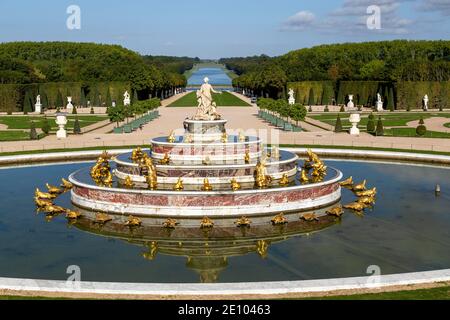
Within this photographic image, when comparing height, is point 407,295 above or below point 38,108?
below

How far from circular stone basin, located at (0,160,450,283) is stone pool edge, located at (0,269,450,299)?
4.86 feet

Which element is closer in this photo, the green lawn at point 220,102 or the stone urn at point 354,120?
the stone urn at point 354,120

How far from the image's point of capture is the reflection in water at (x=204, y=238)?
65.9 ft

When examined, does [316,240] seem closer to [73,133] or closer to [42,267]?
[42,267]

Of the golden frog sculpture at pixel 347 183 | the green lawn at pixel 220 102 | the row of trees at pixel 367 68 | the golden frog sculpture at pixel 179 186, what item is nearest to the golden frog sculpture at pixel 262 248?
the golden frog sculpture at pixel 179 186

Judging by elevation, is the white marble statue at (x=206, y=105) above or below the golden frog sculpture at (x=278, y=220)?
above

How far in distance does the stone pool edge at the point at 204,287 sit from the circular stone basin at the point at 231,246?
1.48 meters

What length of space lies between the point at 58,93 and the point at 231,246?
285 ft

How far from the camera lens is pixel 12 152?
43.6 meters

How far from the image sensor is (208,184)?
1043 inches

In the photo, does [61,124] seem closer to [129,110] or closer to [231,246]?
[129,110]

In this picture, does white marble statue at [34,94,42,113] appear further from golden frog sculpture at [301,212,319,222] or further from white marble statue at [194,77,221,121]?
golden frog sculpture at [301,212,319,222]

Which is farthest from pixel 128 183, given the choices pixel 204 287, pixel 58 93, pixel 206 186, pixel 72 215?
pixel 58 93

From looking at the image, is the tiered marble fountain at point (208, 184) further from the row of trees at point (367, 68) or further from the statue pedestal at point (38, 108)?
the row of trees at point (367, 68)
